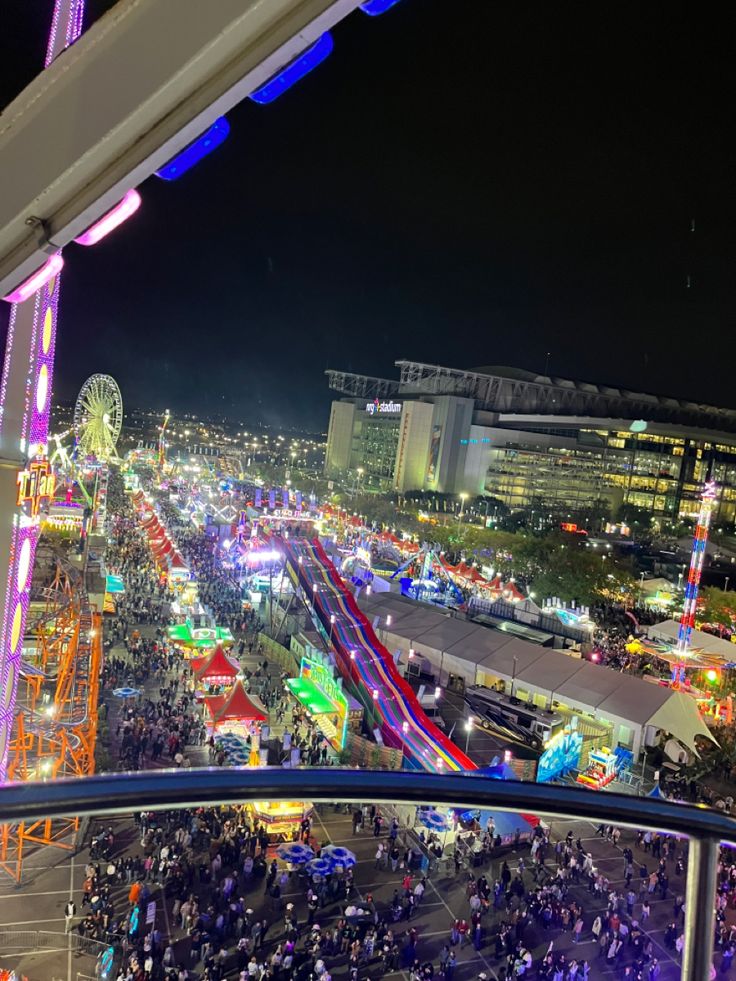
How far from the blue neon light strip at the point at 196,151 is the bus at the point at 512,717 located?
475 inches

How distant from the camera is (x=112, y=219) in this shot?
125cm

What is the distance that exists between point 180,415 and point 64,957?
191915 mm

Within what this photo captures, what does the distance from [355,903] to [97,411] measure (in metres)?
21.2

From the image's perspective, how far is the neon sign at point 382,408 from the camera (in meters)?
62.1

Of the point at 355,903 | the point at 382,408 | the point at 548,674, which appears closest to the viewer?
the point at 355,903

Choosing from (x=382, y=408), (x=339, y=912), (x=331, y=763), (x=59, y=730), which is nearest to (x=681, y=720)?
(x=331, y=763)

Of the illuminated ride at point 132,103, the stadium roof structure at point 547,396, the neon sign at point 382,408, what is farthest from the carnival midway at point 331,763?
the stadium roof structure at point 547,396

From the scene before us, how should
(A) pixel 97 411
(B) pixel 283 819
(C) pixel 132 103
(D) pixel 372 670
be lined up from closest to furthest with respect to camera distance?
(C) pixel 132 103
(B) pixel 283 819
(D) pixel 372 670
(A) pixel 97 411

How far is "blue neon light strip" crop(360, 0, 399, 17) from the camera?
1176 millimetres

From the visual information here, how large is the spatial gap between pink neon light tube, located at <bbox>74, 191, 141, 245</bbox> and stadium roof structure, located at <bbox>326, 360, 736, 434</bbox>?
192 ft

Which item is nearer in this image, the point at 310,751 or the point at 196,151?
the point at 196,151

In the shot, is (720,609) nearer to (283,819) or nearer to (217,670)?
(217,670)

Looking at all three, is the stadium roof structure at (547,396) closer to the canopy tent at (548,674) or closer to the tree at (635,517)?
the tree at (635,517)

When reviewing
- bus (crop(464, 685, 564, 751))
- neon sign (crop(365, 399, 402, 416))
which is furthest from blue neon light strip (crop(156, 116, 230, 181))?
neon sign (crop(365, 399, 402, 416))
